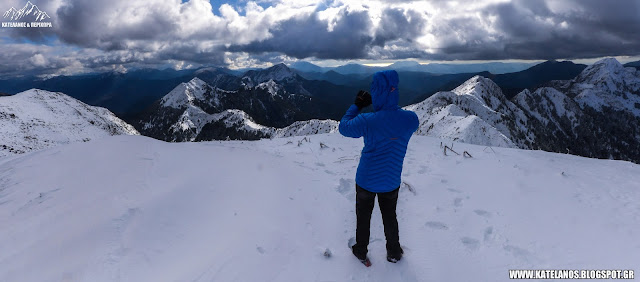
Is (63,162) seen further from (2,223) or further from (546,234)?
(546,234)

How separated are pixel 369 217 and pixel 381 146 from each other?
1301 mm

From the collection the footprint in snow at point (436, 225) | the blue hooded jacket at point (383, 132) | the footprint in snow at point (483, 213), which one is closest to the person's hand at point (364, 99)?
the blue hooded jacket at point (383, 132)

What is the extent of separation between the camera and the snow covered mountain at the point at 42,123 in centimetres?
6006

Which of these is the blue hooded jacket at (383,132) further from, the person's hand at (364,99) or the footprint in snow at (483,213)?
the footprint in snow at (483,213)

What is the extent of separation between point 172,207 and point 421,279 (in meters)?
4.66

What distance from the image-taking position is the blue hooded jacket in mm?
4358

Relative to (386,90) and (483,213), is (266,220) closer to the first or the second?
(386,90)

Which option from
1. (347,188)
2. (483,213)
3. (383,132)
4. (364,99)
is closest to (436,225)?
(483,213)

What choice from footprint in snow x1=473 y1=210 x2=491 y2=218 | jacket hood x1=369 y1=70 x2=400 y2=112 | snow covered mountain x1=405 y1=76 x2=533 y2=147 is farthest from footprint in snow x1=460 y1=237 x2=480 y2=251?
snow covered mountain x1=405 y1=76 x2=533 y2=147

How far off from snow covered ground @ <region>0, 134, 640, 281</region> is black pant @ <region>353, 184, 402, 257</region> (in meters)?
0.30

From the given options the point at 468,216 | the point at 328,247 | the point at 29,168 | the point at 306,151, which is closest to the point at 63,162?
the point at 29,168

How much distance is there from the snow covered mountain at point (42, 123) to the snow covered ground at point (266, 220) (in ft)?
204

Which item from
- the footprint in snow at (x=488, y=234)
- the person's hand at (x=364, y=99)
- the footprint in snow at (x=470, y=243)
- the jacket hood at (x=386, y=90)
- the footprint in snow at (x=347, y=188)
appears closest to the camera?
the jacket hood at (x=386, y=90)

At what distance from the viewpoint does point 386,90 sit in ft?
14.3
